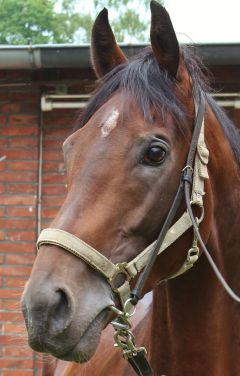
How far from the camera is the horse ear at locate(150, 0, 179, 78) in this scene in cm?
203

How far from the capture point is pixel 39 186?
461 cm

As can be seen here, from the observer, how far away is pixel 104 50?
93.5 inches

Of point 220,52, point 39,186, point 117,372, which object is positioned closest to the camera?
point 117,372

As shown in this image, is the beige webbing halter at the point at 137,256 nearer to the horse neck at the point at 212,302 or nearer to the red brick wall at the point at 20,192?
the horse neck at the point at 212,302

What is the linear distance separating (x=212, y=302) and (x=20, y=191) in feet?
8.95

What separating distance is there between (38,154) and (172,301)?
105 inches

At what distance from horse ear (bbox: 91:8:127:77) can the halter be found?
40 cm

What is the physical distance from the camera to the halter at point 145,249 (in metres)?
1.77

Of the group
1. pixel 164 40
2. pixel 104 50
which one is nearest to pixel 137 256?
pixel 164 40

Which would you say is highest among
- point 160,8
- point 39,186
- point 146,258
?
point 160,8

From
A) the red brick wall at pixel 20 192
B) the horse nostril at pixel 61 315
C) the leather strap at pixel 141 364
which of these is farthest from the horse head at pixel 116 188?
the red brick wall at pixel 20 192

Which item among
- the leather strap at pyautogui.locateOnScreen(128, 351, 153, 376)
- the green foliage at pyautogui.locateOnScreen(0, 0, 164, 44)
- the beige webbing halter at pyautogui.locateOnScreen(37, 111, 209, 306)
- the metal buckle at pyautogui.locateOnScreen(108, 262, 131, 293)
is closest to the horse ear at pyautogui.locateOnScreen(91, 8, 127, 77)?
the beige webbing halter at pyautogui.locateOnScreen(37, 111, 209, 306)

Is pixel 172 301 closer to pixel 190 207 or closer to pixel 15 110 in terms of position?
pixel 190 207

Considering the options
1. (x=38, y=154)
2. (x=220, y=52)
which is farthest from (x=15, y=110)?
(x=220, y=52)
